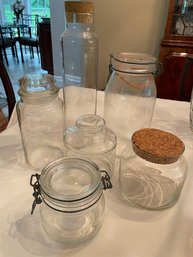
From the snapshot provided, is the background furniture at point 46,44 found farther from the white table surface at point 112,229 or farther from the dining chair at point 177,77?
the white table surface at point 112,229

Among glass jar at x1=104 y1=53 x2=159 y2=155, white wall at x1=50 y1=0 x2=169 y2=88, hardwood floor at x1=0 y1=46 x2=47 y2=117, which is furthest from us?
hardwood floor at x1=0 y1=46 x2=47 y2=117

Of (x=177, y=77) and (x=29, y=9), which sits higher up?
(x=29, y=9)

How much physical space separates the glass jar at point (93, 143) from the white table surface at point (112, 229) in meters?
0.08

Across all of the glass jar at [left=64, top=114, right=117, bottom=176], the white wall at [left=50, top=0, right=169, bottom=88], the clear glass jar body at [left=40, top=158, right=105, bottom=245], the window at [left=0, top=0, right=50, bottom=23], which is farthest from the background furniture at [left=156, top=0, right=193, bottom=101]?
the window at [left=0, top=0, right=50, bottom=23]

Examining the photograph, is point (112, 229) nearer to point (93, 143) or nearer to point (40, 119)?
point (93, 143)

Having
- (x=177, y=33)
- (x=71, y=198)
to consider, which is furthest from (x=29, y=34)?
(x=71, y=198)

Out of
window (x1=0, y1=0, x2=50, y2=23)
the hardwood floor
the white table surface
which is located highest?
window (x1=0, y1=0, x2=50, y2=23)

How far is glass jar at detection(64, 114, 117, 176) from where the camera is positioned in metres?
0.53

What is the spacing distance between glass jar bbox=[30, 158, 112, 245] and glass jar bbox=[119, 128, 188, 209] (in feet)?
0.31

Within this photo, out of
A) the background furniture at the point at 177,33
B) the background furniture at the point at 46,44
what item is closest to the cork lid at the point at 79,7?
the background furniture at the point at 177,33

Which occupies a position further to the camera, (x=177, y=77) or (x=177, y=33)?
(x=177, y=33)

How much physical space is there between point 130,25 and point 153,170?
5.77ft

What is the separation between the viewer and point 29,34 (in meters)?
5.29

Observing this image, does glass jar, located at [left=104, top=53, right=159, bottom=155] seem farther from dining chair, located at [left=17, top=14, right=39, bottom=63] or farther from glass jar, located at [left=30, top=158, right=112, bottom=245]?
dining chair, located at [left=17, top=14, right=39, bottom=63]
